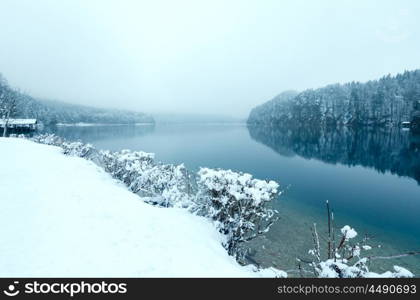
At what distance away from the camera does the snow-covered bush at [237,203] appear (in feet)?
30.5

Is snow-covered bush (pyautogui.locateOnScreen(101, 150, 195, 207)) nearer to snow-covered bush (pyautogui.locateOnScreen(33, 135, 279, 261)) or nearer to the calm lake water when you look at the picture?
snow-covered bush (pyautogui.locateOnScreen(33, 135, 279, 261))

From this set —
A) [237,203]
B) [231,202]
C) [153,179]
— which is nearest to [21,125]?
[153,179]

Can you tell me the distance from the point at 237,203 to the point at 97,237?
497 centimetres

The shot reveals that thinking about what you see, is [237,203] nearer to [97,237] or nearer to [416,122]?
[97,237]

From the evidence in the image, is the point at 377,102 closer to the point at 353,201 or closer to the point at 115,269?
the point at 353,201

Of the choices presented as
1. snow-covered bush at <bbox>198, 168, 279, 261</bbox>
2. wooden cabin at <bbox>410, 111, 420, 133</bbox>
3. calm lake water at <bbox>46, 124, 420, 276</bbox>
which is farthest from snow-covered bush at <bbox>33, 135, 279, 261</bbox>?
wooden cabin at <bbox>410, 111, 420, 133</bbox>

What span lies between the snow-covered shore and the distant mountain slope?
109 m

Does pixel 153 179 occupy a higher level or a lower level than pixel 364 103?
lower

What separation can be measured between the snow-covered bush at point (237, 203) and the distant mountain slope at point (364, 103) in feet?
350

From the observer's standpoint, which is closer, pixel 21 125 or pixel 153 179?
pixel 153 179

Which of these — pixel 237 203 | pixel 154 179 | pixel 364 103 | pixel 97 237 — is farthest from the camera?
pixel 364 103

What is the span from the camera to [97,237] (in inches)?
294

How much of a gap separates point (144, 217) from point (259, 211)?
173 inches

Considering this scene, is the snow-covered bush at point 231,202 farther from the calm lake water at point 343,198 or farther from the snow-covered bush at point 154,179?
the calm lake water at point 343,198
